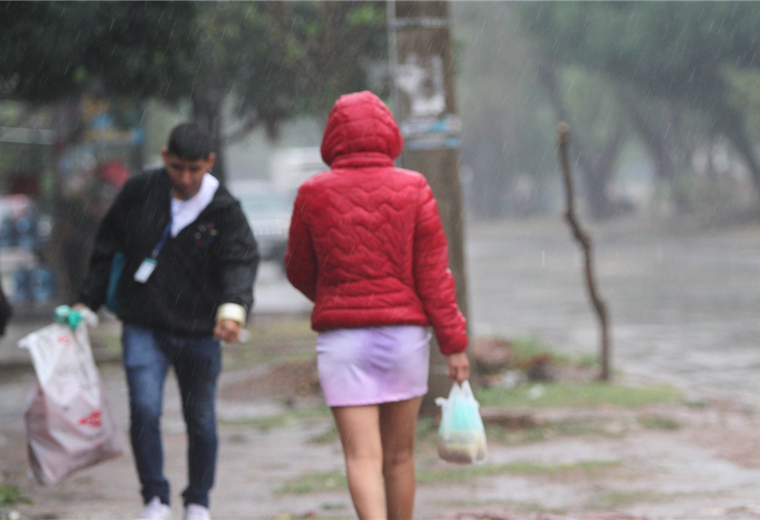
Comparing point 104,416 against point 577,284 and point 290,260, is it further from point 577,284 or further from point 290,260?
point 577,284

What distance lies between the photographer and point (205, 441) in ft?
16.4

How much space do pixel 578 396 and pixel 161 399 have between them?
397 centimetres

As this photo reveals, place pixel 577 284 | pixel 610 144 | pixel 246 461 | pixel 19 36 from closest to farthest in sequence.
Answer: pixel 246 461 < pixel 19 36 < pixel 577 284 < pixel 610 144

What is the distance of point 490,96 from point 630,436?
4938cm

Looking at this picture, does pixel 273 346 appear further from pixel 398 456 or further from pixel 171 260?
pixel 398 456

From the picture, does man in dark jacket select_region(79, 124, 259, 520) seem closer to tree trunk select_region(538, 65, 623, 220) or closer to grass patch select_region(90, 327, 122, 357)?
grass patch select_region(90, 327, 122, 357)

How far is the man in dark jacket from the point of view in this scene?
15.9 feet

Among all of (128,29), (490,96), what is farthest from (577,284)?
(490,96)

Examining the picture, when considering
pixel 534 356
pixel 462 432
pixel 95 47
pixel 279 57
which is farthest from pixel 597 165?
pixel 462 432

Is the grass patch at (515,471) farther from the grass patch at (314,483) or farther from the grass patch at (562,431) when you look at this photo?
the grass patch at (562,431)

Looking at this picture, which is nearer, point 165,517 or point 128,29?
point 165,517

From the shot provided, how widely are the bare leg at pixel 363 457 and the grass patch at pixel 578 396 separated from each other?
12.6 ft

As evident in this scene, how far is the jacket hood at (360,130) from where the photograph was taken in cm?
404

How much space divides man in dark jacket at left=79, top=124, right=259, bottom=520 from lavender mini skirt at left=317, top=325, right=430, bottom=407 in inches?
33.8
